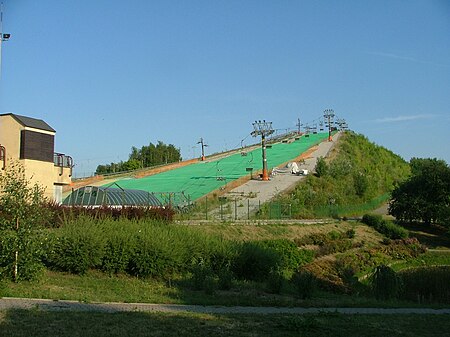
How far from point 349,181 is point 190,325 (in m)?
60.1

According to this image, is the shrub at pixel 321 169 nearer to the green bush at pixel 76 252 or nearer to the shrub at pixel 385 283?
the shrub at pixel 385 283

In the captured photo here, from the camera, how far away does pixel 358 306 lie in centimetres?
1708

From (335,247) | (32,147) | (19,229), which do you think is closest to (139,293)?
(19,229)

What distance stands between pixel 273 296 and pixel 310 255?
16.4 m

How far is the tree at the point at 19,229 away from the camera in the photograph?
16.9 metres

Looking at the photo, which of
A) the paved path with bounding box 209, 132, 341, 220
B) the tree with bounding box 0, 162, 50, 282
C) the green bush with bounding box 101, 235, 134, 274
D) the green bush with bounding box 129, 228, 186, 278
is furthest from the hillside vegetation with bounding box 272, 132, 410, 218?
the tree with bounding box 0, 162, 50, 282

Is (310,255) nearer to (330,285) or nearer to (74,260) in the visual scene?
(330,285)

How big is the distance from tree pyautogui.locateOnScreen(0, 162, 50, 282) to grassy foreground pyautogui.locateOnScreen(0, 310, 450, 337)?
563 cm

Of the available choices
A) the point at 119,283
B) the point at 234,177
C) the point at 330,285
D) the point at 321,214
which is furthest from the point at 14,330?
the point at 234,177

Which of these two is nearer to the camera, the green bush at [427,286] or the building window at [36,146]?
the green bush at [427,286]

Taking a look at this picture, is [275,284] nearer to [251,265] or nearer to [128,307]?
[251,265]

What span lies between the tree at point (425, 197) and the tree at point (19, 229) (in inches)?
1538

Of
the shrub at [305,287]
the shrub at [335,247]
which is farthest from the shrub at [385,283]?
the shrub at [335,247]

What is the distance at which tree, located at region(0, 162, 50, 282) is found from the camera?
16906 mm
